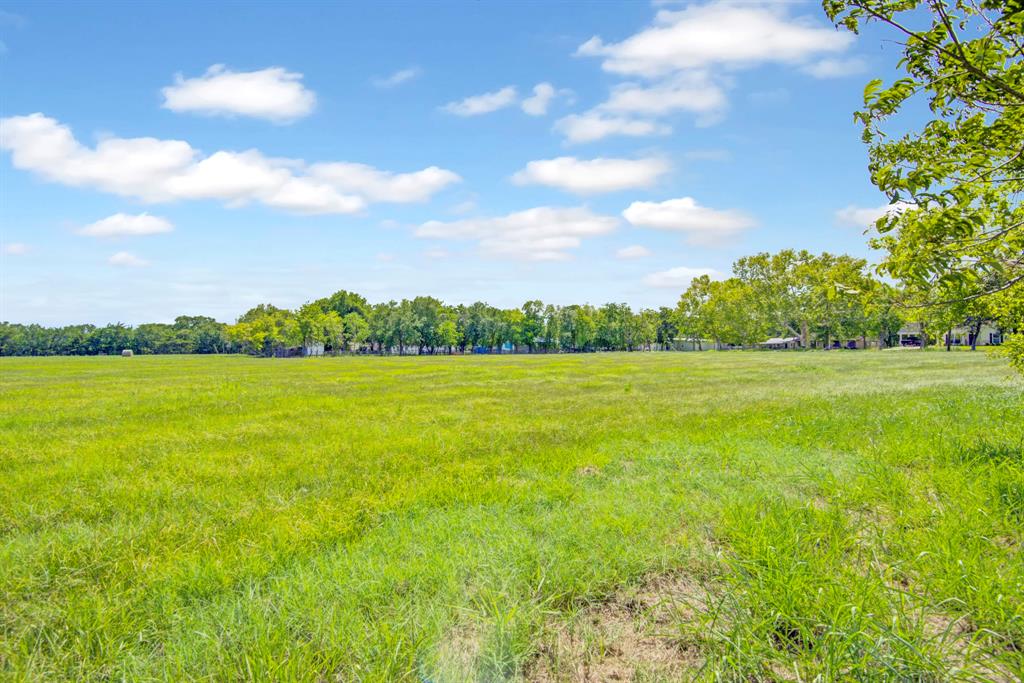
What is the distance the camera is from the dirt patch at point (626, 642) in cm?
370

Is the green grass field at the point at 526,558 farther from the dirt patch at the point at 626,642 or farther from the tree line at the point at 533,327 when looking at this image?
the tree line at the point at 533,327

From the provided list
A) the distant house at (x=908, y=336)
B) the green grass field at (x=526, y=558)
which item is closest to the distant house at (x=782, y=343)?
the distant house at (x=908, y=336)

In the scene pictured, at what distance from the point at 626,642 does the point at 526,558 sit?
4.89 feet

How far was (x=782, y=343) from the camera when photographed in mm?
143125

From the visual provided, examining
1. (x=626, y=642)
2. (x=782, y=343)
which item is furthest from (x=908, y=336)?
(x=626, y=642)

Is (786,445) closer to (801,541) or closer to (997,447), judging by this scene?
(997,447)

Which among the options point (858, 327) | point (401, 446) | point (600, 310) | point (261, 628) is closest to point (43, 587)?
point (261, 628)

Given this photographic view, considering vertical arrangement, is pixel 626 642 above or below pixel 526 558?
below

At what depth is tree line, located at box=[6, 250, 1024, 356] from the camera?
109m

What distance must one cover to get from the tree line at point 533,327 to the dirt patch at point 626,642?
101 metres

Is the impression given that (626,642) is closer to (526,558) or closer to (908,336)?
(526,558)

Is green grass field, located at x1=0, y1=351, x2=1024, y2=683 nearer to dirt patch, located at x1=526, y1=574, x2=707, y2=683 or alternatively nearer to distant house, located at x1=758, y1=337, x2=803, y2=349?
dirt patch, located at x1=526, y1=574, x2=707, y2=683

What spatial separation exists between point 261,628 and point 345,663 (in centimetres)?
87

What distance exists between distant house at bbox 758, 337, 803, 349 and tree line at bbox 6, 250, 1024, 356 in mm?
2004
